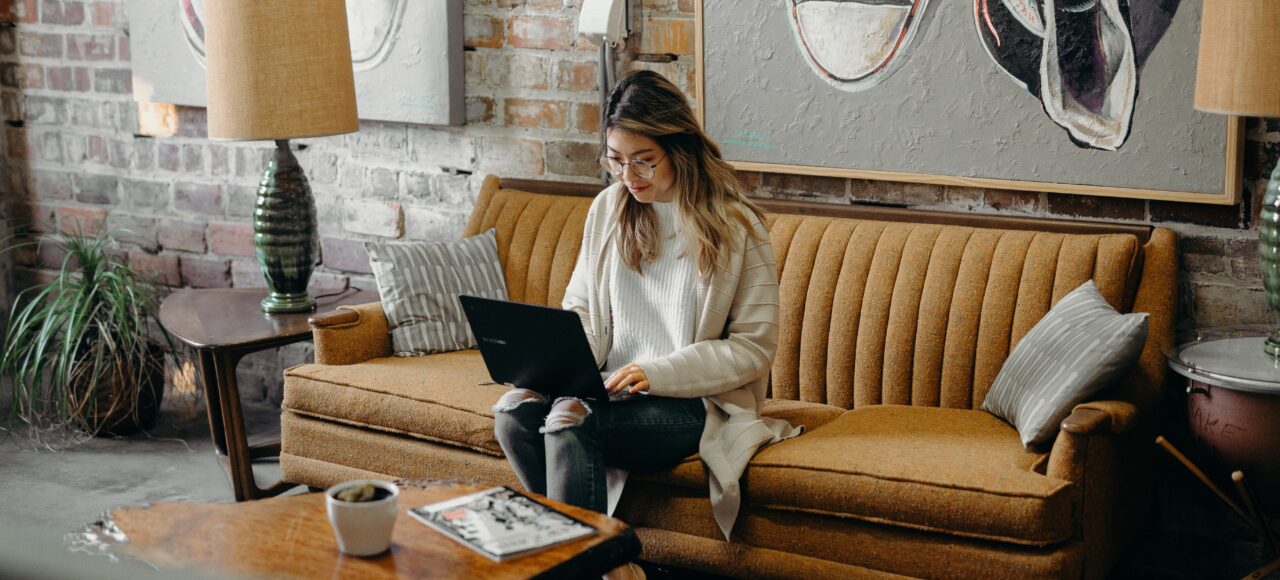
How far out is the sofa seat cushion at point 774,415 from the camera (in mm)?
2512

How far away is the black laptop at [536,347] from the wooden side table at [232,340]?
942 millimetres

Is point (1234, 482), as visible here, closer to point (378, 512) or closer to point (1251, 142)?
point (1251, 142)

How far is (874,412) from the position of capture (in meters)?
2.77

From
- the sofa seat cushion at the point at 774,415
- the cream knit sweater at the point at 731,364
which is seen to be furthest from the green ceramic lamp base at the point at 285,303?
the sofa seat cushion at the point at 774,415

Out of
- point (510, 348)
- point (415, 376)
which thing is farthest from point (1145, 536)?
point (415, 376)

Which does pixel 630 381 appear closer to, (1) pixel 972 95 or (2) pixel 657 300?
(2) pixel 657 300

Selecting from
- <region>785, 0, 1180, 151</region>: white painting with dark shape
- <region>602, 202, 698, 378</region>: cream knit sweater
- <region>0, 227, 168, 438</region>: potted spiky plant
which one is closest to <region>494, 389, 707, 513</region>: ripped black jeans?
<region>602, 202, 698, 378</region>: cream knit sweater

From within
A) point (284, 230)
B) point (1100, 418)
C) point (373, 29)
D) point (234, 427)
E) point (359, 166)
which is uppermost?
point (373, 29)

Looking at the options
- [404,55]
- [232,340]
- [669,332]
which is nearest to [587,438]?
[669,332]

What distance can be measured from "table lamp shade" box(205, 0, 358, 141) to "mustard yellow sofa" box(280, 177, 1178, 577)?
Result: 54cm

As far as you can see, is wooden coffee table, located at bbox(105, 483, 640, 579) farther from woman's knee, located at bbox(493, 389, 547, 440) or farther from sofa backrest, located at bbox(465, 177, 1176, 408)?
sofa backrest, located at bbox(465, 177, 1176, 408)

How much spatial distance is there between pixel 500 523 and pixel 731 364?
0.70m

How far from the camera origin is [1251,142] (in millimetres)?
2705

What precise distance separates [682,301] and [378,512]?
939mm
